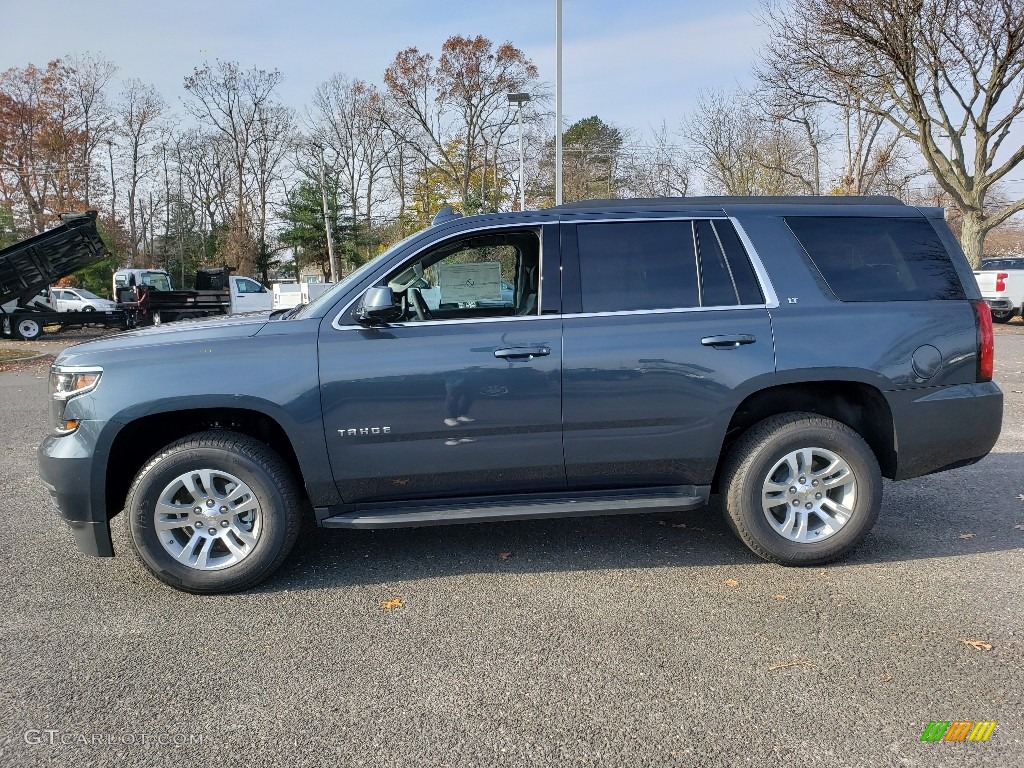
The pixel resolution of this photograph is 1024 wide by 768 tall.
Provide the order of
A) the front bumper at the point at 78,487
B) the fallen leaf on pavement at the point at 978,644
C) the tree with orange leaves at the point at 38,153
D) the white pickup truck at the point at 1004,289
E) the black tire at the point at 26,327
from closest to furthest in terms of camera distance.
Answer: the fallen leaf on pavement at the point at 978,644
the front bumper at the point at 78,487
the white pickup truck at the point at 1004,289
the black tire at the point at 26,327
the tree with orange leaves at the point at 38,153

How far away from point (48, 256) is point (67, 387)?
18.5 m

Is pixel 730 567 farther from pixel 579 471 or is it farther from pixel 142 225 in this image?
pixel 142 225

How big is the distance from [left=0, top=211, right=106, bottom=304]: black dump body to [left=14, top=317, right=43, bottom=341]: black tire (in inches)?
38.2

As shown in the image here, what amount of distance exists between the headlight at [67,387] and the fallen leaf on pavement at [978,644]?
418 cm

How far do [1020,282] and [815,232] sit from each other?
19.5m

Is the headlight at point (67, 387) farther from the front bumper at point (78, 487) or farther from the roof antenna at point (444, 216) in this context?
the roof antenna at point (444, 216)

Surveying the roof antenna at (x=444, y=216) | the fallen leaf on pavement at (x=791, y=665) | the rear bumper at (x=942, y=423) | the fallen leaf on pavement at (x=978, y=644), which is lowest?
the fallen leaf on pavement at (x=791, y=665)

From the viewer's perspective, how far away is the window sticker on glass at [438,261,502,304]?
4.13 m

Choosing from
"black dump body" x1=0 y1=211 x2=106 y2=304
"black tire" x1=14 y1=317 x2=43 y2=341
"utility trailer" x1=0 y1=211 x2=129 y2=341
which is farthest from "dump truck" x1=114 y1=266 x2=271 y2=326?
"black dump body" x1=0 y1=211 x2=106 y2=304

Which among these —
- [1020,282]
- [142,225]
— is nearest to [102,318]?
[1020,282]

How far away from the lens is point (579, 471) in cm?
383

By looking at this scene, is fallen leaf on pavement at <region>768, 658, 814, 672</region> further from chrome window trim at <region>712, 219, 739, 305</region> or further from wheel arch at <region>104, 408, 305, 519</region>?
wheel arch at <region>104, 408, 305, 519</region>

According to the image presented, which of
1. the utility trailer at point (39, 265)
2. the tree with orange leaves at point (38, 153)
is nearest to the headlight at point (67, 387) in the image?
the utility trailer at point (39, 265)

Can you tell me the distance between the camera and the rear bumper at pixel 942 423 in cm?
388
